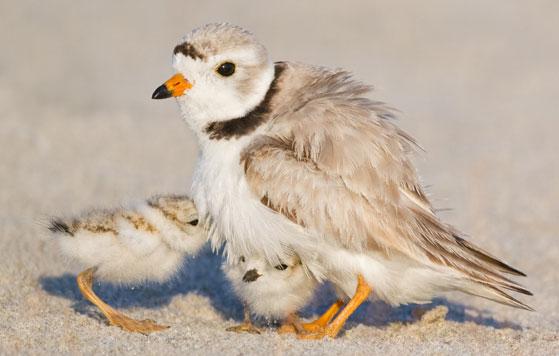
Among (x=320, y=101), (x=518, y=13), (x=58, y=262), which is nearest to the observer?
(x=320, y=101)

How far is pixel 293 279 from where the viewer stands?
15.3ft

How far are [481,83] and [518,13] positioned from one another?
2.43 meters

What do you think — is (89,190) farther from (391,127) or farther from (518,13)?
(518,13)

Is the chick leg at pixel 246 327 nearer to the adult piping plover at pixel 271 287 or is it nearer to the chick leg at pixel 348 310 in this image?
the adult piping plover at pixel 271 287

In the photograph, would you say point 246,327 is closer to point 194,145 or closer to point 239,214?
point 239,214

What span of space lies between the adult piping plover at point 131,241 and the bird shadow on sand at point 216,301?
8.6 inches

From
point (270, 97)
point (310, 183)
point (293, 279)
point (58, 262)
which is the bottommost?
point (58, 262)

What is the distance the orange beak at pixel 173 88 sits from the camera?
4.61 metres

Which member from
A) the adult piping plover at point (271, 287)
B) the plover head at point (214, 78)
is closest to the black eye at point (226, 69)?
the plover head at point (214, 78)

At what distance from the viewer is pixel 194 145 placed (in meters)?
8.60

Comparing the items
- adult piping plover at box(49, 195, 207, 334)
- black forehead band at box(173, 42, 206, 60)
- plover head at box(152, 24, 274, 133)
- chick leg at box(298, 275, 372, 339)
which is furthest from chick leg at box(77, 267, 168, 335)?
black forehead band at box(173, 42, 206, 60)

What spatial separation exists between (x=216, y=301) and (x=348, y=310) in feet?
4.01

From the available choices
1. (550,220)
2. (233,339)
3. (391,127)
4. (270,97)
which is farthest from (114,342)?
(550,220)

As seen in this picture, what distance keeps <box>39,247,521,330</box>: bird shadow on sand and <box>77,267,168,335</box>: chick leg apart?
19 centimetres
